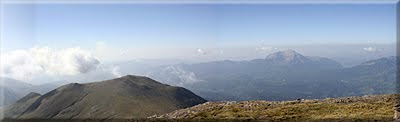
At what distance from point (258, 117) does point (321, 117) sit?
4.49 metres

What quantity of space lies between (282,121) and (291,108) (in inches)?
225

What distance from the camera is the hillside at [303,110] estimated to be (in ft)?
80.7

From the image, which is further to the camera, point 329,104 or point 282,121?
point 329,104

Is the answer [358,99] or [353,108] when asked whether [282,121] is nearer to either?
[353,108]

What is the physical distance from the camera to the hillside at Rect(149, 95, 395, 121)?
80.7 ft

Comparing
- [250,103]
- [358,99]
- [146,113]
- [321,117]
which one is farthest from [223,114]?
[146,113]

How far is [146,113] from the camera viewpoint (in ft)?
641

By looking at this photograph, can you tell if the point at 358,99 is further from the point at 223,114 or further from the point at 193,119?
the point at 193,119

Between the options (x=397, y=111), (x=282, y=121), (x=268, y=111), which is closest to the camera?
(x=397, y=111)

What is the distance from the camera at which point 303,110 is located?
2819 cm

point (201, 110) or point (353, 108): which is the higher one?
point (353, 108)

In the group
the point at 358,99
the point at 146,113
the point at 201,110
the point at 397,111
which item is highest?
the point at 397,111

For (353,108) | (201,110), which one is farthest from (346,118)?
(201,110)

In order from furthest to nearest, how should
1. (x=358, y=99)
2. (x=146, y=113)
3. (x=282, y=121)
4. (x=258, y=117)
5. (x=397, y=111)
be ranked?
(x=146, y=113), (x=358, y=99), (x=258, y=117), (x=282, y=121), (x=397, y=111)
